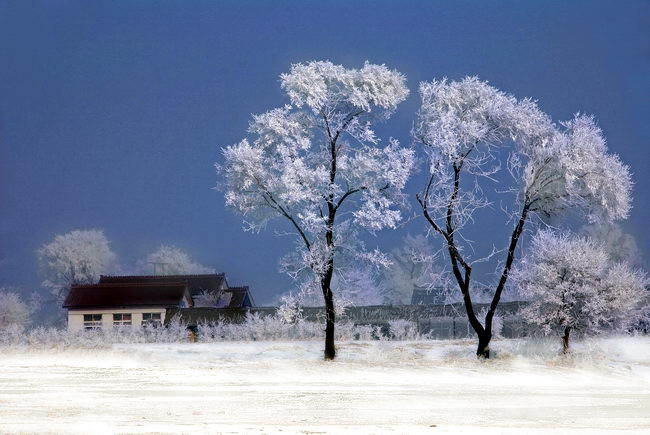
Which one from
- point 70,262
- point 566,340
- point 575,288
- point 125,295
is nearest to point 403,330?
point 566,340

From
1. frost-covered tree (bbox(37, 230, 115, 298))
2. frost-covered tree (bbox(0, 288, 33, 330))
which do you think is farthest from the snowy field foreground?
frost-covered tree (bbox(37, 230, 115, 298))

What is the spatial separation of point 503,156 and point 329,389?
11.7 m

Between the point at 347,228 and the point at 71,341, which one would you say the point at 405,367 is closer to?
the point at 347,228

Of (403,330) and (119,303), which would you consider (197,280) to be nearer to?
(119,303)

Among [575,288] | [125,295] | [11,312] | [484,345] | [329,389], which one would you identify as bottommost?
[329,389]

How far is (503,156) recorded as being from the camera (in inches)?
1283

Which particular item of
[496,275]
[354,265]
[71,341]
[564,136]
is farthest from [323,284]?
[71,341]

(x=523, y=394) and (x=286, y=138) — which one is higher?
(x=286, y=138)

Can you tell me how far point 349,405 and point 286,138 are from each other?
42.7 feet

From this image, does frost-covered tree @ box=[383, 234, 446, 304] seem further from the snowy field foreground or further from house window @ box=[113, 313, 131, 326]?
the snowy field foreground

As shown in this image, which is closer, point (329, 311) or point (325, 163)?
point (325, 163)

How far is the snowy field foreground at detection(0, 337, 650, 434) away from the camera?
18562 millimetres

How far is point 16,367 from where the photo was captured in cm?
3117

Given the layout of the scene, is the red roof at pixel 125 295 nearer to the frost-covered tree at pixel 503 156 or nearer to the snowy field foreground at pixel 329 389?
the snowy field foreground at pixel 329 389
